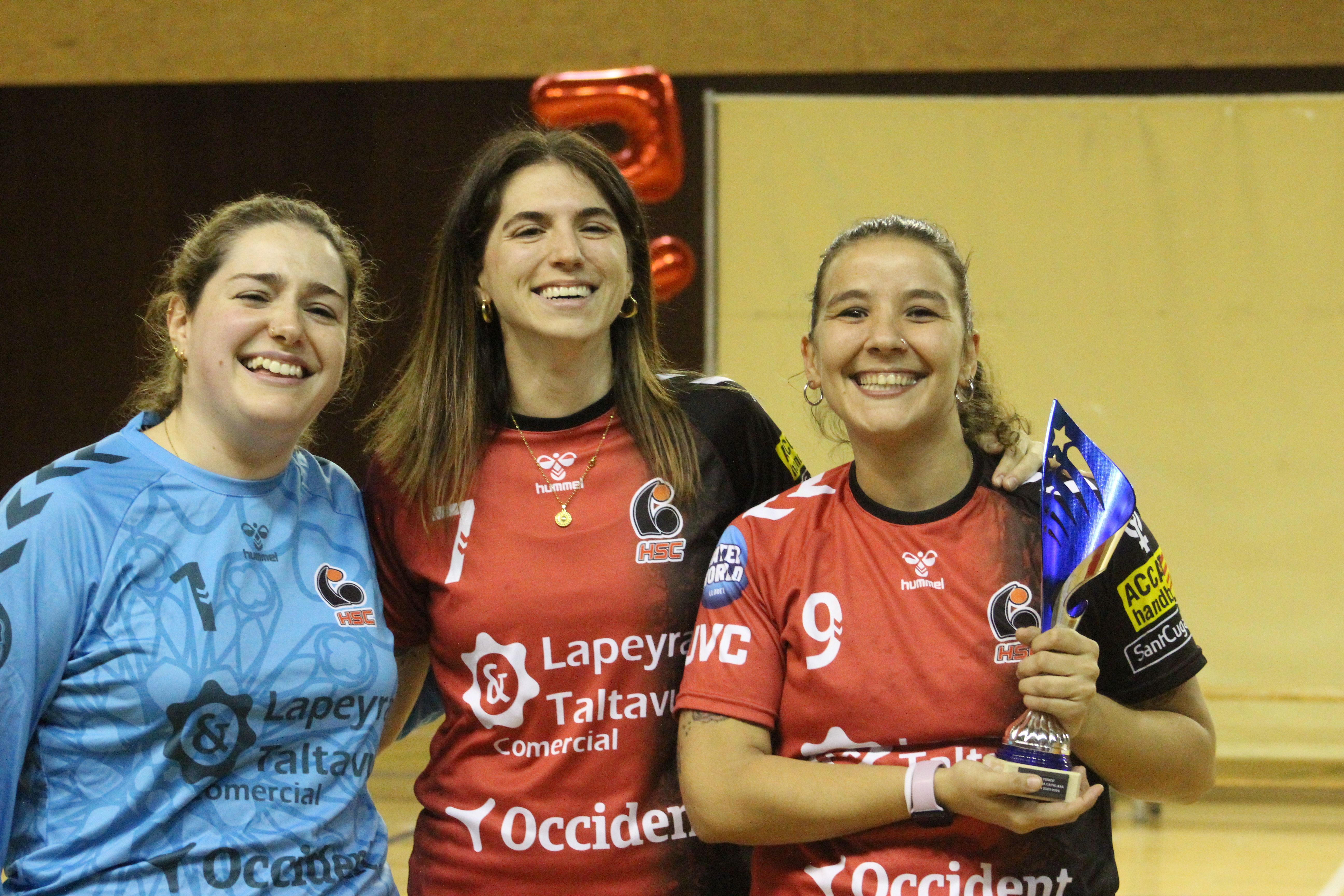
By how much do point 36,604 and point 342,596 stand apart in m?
0.36

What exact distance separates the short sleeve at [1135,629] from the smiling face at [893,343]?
0.26 m

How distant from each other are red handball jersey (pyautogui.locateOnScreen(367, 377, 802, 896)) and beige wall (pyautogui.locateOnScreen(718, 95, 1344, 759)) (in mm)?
3297

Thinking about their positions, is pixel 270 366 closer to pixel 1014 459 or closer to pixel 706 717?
pixel 706 717

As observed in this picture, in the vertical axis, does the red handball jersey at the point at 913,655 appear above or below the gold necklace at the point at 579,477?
below

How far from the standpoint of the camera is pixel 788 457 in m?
1.98

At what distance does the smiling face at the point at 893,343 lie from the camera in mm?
1559

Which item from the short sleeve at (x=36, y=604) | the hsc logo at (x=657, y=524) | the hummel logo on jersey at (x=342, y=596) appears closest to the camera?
the short sleeve at (x=36, y=604)

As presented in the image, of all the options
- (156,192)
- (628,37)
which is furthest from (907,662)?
(156,192)

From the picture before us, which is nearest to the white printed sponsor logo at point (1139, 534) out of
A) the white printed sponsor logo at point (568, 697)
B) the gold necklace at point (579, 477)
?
the white printed sponsor logo at point (568, 697)

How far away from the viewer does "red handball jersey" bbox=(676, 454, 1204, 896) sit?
4.77ft

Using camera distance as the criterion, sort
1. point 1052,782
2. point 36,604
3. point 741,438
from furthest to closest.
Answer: point 741,438, point 36,604, point 1052,782

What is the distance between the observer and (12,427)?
6.15 m

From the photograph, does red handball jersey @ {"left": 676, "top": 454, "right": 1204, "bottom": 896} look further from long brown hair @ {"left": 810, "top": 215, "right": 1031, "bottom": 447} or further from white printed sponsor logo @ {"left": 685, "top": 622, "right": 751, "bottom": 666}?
long brown hair @ {"left": 810, "top": 215, "right": 1031, "bottom": 447}

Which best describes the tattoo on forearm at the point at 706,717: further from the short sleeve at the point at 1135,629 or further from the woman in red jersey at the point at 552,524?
the short sleeve at the point at 1135,629
